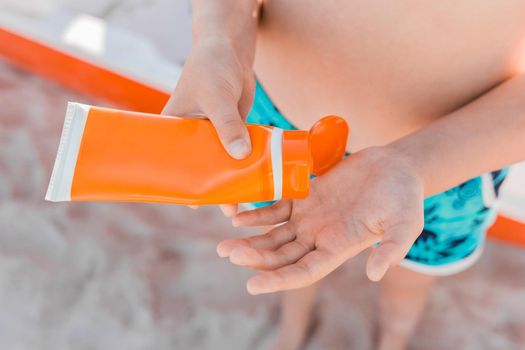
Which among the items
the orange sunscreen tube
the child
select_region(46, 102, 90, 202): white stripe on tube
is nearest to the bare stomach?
the child

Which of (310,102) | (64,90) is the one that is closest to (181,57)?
(64,90)

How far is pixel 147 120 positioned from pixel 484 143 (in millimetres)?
371

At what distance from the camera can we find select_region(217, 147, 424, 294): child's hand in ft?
1.67

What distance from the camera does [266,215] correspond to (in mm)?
628

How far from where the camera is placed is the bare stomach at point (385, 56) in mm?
561

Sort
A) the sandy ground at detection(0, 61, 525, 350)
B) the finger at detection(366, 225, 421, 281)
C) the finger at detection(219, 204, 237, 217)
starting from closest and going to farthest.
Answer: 1. the finger at detection(366, 225, 421, 281)
2. the finger at detection(219, 204, 237, 217)
3. the sandy ground at detection(0, 61, 525, 350)

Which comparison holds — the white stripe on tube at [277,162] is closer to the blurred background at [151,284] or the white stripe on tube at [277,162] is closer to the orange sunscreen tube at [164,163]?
the orange sunscreen tube at [164,163]

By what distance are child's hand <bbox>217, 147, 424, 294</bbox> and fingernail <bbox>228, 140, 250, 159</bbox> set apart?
95 millimetres

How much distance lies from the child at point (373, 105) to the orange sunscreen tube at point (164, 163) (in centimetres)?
2

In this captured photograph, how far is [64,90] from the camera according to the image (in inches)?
57.1

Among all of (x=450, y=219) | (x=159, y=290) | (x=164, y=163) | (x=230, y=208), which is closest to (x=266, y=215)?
(x=230, y=208)

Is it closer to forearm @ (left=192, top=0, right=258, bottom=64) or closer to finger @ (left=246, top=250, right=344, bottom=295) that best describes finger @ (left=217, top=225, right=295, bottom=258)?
finger @ (left=246, top=250, right=344, bottom=295)

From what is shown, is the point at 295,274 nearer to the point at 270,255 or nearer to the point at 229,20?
the point at 270,255

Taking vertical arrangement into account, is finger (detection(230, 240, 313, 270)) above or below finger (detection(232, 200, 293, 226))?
below
